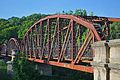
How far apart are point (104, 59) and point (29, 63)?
31154 mm

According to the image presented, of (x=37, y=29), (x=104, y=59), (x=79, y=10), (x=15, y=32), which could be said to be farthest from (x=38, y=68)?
(x=15, y=32)

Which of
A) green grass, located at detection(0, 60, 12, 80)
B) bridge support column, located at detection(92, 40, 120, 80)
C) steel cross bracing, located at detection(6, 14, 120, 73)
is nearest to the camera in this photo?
bridge support column, located at detection(92, 40, 120, 80)

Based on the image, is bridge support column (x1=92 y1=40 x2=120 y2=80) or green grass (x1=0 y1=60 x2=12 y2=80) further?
green grass (x1=0 y1=60 x2=12 y2=80)

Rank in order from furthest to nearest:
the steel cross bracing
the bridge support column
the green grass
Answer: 1. the green grass
2. the steel cross bracing
3. the bridge support column

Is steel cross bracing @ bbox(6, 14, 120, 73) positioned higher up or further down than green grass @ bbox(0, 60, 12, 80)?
higher up

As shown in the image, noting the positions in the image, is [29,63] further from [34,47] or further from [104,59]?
[104,59]

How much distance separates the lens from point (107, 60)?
15.0 metres

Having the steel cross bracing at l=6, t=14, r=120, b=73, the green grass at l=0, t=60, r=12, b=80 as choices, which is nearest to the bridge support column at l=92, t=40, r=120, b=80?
the steel cross bracing at l=6, t=14, r=120, b=73

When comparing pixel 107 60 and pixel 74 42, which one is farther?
pixel 74 42

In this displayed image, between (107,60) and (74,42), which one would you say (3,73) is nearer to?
(74,42)

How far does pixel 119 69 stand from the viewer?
13570 millimetres

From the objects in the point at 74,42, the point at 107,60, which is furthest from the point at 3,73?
the point at 107,60

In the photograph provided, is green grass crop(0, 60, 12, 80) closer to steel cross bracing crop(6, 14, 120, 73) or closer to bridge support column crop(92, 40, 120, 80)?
steel cross bracing crop(6, 14, 120, 73)

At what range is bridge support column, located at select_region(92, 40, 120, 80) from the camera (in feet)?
45.7
